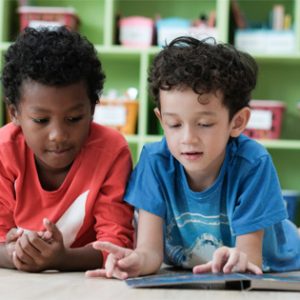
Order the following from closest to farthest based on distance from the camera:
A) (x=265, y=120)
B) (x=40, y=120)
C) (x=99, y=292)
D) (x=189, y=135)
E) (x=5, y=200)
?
(x=99, y=292), (x=189, y=135), (x=40, y=120), (x=5, y=200), (x=265, y=120)

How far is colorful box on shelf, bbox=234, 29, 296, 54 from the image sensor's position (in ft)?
9.53

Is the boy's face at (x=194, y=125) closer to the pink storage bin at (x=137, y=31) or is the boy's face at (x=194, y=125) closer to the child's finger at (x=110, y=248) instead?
the child's finger at (x=110, y=248)

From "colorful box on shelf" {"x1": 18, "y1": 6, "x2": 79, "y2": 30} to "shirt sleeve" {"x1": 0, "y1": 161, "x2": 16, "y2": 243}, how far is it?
1.76 m

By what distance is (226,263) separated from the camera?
3.16ft

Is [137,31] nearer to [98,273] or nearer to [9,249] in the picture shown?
[9,249]

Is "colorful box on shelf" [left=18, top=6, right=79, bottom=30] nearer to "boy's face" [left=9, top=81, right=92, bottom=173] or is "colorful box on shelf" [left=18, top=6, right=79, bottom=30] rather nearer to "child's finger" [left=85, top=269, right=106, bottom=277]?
"boy's face" [left=9, top=81, right=92, bottom=173]

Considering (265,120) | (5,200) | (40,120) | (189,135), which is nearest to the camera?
(189,135)

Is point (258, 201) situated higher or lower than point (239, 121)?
lower

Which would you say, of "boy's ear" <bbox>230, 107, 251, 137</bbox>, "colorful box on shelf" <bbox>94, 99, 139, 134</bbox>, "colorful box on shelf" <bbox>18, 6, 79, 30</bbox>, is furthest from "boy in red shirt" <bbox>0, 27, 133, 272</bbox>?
"colorful box on shelf" <bbox>18, 6, 79, 30</bbox>

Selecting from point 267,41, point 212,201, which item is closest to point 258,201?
point 212,201

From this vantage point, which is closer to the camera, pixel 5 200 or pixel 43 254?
pixel 43 254

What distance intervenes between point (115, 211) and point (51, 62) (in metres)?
0.32

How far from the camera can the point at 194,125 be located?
3.63ft

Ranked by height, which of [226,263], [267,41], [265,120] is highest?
[267,41]
